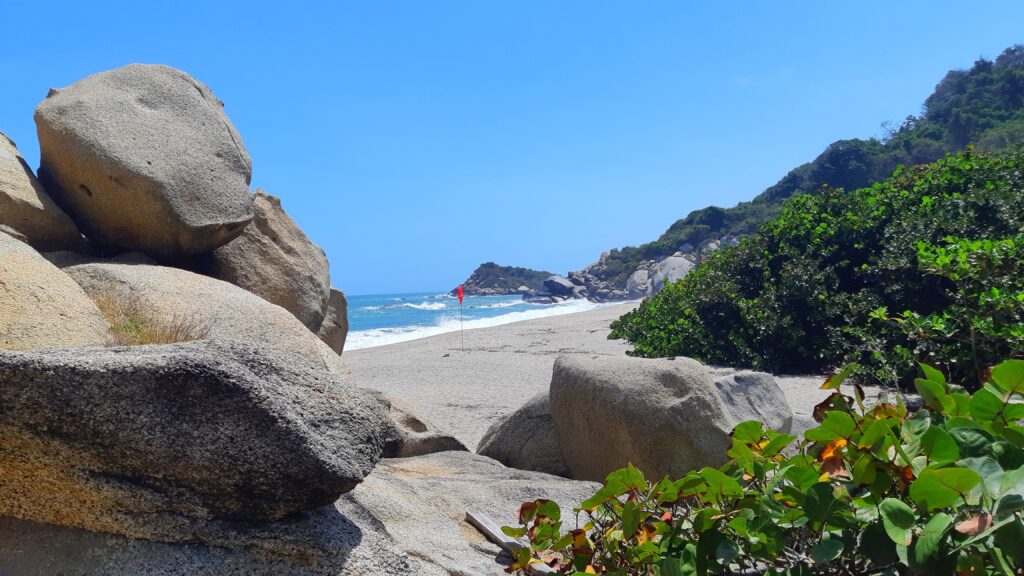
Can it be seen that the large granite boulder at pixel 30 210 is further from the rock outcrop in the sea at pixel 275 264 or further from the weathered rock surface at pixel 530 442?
the weathered rock surface at pixel 530 442

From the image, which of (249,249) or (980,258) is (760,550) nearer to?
(980,258)

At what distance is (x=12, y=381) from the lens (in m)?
2.28

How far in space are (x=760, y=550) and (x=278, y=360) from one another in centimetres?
178

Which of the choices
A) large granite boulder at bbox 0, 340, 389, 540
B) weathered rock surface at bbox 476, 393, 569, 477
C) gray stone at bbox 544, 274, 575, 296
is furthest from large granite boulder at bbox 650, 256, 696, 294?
large granite boulder at bbox 0, 340, 389, 540

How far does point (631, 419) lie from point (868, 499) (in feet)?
14.2

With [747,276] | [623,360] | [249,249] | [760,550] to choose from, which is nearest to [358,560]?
[760,550]

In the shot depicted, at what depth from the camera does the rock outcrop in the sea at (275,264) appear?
328 inches

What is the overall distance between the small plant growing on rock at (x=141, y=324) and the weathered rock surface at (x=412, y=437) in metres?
1.50

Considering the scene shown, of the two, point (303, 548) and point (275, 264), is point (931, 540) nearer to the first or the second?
point (303, 548)

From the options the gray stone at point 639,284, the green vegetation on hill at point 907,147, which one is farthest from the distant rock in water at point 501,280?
the gray stone at point 639,284

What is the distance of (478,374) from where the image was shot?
48.7ft

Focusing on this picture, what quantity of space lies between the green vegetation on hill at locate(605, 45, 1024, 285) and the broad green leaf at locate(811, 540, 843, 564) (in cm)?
4403

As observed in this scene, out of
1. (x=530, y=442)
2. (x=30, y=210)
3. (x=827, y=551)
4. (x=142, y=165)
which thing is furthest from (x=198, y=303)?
(x=827, y=551)

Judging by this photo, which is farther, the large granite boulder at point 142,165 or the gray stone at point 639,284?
the gray stone at point 639,284
